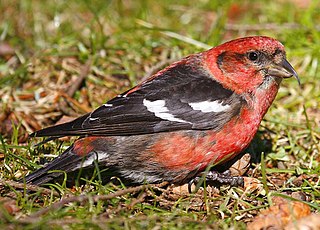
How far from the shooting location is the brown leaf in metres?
2.87

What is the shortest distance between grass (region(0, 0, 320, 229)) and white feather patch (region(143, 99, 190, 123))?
414mm

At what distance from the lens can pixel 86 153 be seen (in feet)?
11.1

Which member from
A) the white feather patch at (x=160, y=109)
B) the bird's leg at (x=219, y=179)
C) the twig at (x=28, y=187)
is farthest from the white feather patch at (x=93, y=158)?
the bird's leg at (x=219, y=179)

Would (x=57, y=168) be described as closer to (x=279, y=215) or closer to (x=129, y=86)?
(x=279, y=215)

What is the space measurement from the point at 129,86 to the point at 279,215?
211cm

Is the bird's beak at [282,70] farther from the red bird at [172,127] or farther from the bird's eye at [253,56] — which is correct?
the bird's eye at [253,56]

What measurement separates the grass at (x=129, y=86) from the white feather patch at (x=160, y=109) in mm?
414

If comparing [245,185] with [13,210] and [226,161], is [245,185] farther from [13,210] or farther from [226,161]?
[13,210]

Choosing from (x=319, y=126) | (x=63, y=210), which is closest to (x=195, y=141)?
(x=63, y=210)

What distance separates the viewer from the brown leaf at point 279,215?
2871 millimetres

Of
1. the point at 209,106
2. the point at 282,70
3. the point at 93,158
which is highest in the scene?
the point at 282,70

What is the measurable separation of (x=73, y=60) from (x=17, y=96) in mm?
669

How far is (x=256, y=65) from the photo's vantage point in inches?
139

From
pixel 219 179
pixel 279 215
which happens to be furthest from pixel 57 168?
pixel 279 215
